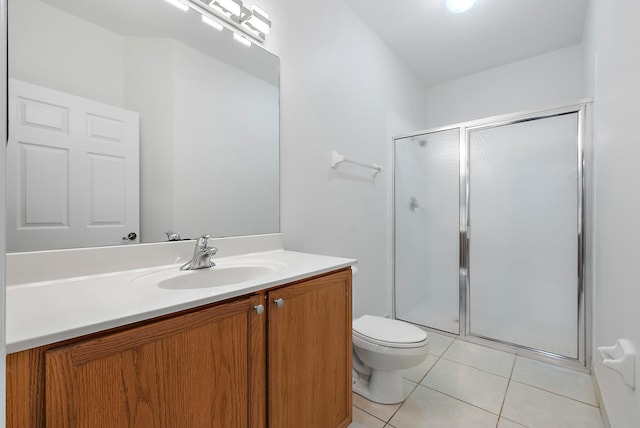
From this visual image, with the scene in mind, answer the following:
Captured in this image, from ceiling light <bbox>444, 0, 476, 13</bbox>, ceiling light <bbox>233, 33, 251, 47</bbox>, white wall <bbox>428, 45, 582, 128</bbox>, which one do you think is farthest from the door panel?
white wall <bbox>428, 45, 582, 128</bbox>

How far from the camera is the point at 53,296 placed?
0.75 m

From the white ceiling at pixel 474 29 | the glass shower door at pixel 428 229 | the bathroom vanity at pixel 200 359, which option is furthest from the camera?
the glass shower door at pixel 428 229

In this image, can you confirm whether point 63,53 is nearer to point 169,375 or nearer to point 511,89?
point 169,375

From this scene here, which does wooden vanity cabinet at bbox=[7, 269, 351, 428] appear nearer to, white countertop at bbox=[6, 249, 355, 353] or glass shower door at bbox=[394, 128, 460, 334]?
white countertop at bbox=[6, 249, 355, 353]

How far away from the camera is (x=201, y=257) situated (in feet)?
3.70

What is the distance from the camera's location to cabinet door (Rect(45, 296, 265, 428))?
0.56 meters

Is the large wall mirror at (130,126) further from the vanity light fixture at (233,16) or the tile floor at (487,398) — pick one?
the tile floor at (487,398)

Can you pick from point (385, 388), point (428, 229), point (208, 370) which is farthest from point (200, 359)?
point (428, 229)

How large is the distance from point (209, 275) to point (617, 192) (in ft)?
5.46

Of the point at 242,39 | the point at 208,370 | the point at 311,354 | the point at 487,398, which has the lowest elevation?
the point at 487,398

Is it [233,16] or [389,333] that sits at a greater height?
[233,16]

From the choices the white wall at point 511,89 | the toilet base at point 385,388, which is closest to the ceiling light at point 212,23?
the toilet base at point 385,388

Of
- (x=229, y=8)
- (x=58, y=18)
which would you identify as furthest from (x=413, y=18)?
(x=58, y=18)

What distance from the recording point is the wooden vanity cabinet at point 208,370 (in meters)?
0.55
